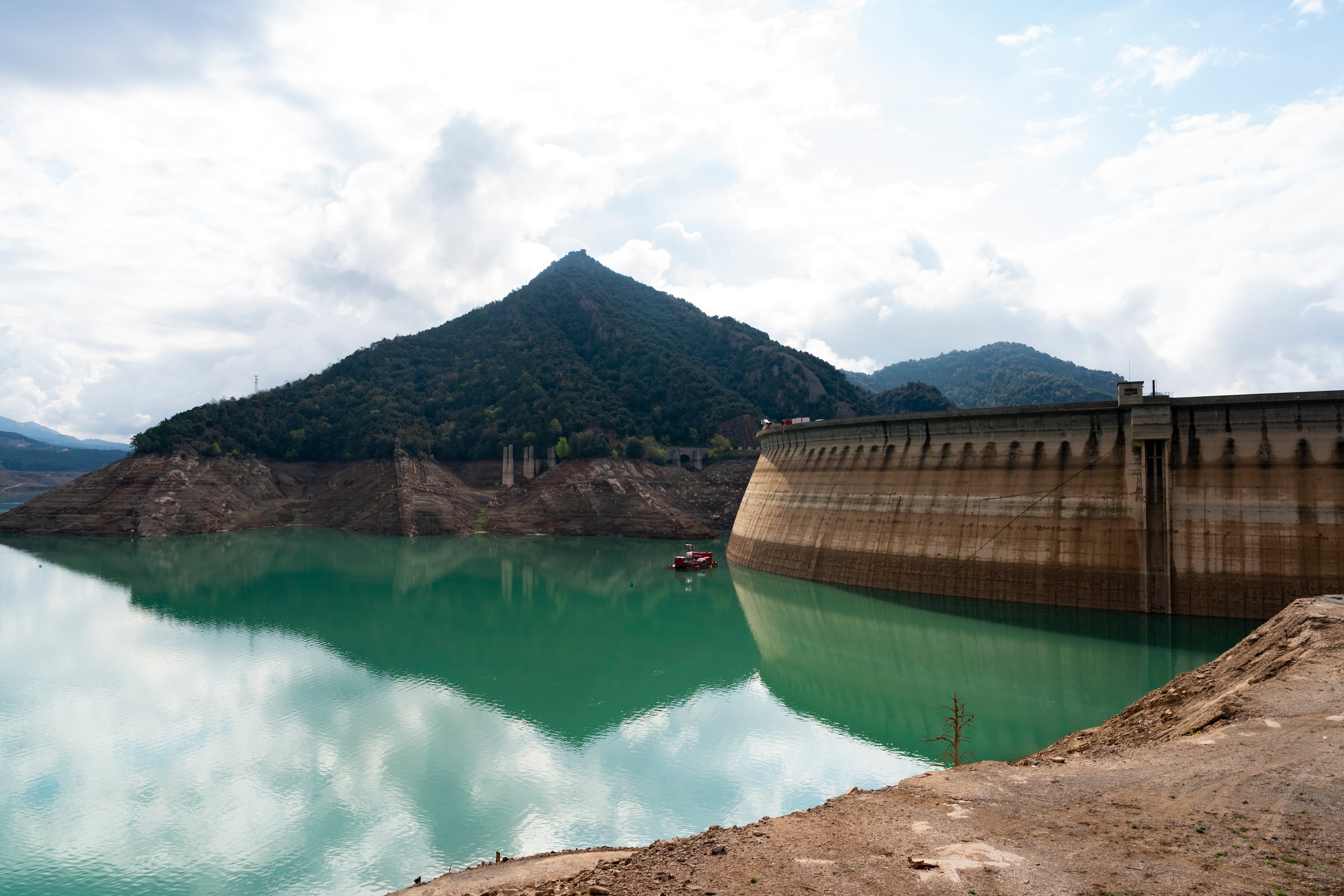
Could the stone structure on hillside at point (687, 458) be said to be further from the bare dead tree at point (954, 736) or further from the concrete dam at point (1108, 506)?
the bare dead tree at point (954, 736)

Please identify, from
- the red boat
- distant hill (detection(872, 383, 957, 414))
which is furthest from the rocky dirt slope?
distant hill (detection(872, 383, 957, 414))

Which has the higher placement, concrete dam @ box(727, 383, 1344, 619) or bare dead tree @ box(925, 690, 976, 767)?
concrete dam @ box(727, 383, 1344, 619)

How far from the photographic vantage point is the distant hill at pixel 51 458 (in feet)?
479

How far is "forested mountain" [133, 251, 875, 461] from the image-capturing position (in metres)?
85.2

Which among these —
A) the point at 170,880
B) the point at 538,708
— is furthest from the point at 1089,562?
the point at 170,880

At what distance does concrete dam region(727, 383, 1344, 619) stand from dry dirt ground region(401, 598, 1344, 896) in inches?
739

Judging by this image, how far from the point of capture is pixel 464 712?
71.8 feet

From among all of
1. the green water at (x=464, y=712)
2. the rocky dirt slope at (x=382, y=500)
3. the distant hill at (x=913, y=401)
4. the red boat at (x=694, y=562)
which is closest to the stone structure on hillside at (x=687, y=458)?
the rocky dirt slope at (x=382, y=500)

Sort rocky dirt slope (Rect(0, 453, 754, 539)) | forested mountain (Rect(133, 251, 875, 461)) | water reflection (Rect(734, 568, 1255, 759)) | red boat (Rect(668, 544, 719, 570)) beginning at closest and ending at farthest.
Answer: water reflection (Rect(734, 568, 1255, 759)), red boat (Rect(668, 544, 719, 570)), rocky dirt slope (Rect(0, 453, 754, 539)), forested mountain (Rect(133, 251, 875, 461))

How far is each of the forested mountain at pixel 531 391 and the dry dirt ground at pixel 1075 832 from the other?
7174cm

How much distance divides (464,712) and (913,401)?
3788 inches

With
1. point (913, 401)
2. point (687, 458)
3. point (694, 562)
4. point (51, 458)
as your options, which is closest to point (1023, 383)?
point (913, 401)

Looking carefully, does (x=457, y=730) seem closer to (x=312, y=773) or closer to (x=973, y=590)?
(x=312, y=773)

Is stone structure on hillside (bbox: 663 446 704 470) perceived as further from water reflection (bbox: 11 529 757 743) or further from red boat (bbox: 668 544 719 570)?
red boat (bbox: 668 544 719 570)
